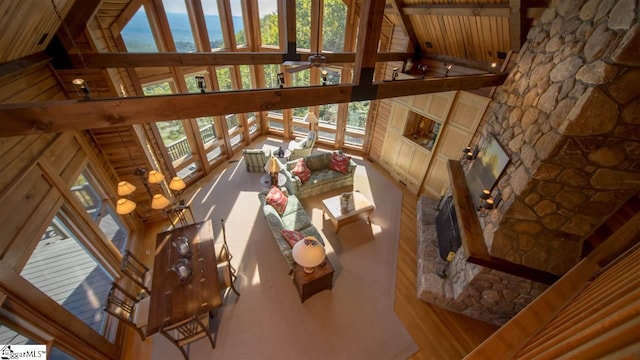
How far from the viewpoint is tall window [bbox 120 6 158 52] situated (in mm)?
3969

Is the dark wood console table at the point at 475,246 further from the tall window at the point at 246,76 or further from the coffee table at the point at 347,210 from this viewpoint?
the tall window at the point at 246,76

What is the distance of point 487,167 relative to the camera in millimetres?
3312

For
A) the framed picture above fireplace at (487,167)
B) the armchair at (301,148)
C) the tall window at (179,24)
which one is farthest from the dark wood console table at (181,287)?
the tall window at (179,24)

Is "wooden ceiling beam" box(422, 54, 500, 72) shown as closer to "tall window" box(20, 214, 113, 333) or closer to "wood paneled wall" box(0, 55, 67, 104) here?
"wood paneled wall" box(0, 55, 67, 104)

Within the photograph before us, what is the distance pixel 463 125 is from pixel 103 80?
250 inches

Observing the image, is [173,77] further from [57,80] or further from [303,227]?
[303,227]

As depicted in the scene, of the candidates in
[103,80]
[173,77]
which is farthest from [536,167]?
[173,77]

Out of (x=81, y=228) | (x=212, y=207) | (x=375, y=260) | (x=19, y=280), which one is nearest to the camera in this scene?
(x=19, y=280)

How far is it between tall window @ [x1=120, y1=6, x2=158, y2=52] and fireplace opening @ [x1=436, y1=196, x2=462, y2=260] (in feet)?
21.2

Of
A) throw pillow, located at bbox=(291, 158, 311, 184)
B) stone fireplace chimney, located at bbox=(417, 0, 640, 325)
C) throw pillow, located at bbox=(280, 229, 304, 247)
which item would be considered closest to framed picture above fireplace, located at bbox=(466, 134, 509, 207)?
stone fireplace chimney, located at bbox=(417, 0, 640, 325)

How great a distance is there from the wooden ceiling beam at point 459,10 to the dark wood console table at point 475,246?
2.54 m

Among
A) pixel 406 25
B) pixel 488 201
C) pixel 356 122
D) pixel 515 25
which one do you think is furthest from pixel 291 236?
pixel 406 25

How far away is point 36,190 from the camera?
240 centimetres

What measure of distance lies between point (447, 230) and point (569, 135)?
2368 millimetres
